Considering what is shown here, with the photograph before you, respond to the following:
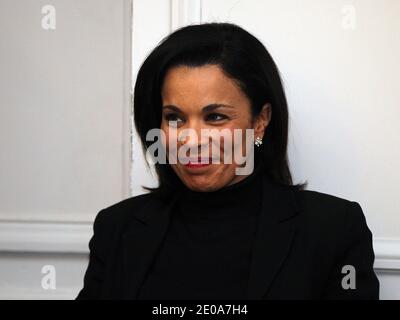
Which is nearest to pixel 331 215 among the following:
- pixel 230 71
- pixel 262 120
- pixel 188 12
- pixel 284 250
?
pixel 284 250

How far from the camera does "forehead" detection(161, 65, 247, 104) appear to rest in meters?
1.13

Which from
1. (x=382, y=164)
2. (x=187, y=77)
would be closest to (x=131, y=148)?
(x=187, y=77)

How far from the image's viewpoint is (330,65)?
141cm

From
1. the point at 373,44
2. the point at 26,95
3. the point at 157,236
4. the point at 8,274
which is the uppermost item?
the point at 373,44

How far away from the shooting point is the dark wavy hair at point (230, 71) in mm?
1160

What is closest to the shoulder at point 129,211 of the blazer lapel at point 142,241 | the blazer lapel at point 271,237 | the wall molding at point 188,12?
the blazer lapel at point 142,241

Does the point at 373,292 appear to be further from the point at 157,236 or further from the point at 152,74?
the point at 152,74

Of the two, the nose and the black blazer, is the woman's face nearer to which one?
the nose

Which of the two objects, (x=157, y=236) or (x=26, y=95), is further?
(x=26, y=95)

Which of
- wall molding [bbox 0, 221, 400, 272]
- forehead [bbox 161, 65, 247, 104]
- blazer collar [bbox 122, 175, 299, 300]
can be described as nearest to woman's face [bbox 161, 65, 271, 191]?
forehead [bbox 161, 65, 247, 104]

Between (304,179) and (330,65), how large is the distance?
0.28m

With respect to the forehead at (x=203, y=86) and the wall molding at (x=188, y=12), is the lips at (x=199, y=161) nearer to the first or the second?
the forehead at (x=203, y=86)

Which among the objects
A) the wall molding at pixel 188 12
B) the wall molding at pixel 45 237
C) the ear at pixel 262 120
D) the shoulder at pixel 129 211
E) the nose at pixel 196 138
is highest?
the wall molding at pixel 188 12

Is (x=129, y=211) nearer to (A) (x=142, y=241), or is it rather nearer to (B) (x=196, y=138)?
(A) (x=142, y=241)
